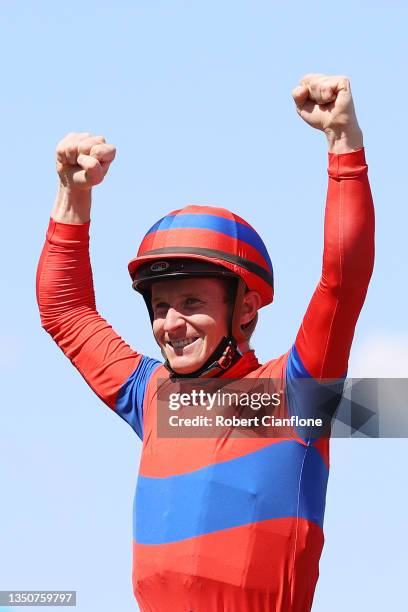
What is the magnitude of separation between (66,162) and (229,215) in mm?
932

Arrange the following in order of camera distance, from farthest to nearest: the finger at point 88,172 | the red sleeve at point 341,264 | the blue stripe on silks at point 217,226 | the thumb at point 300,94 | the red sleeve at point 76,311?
the red sleeve at point 76,311
the finger at point 88,172
the blue stripe on silks at point 217,226
the thumb at point 300,94
the red sleeve at point 341,264

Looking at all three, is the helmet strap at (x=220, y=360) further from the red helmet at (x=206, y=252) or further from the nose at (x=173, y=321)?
the nose at (x=173, y=321)

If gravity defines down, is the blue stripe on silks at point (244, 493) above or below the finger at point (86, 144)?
below

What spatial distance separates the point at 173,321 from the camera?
6.58 meters

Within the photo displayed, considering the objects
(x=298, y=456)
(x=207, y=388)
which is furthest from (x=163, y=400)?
(x=298, y=456)

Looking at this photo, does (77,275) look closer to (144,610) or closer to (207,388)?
(207,388)

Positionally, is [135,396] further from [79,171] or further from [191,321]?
[79,171]

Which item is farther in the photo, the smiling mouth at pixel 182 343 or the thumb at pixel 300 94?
the smiling mouth at pixel 182 343

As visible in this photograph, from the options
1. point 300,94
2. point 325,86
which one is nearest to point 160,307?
point 300,94

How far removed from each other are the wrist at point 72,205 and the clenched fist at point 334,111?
158 cm

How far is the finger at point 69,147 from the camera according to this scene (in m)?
7.07

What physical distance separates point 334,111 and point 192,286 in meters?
1.13

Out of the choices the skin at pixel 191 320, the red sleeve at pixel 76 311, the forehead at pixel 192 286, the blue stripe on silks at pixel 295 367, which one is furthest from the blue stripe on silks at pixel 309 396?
the red sleeve at pixel 76 311

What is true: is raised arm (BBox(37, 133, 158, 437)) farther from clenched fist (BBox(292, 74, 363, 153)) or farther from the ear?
clenched fist (BBox(292, 74, 363, 153))
